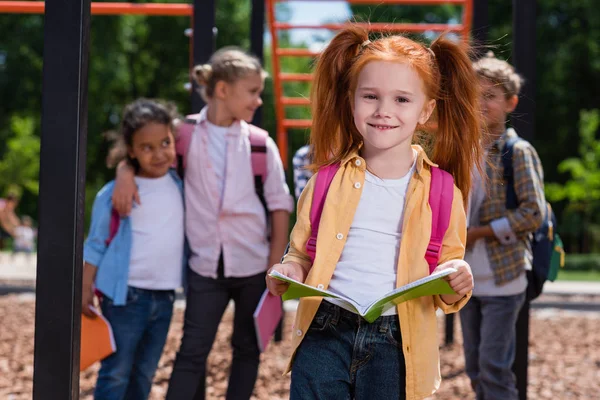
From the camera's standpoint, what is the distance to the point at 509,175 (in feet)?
11.5

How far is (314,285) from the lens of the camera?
2307mm

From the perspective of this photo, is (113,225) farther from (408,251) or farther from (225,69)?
(408,251)

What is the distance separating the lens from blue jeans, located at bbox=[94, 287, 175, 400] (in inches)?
136

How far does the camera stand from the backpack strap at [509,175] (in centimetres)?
349

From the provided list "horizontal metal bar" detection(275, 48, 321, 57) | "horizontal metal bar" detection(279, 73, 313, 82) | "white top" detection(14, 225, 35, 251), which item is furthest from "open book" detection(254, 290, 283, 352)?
"white top" detection(14, 225, 35, 251)

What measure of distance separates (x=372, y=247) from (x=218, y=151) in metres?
1.40

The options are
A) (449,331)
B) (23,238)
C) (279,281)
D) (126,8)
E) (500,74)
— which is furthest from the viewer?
(23,238)

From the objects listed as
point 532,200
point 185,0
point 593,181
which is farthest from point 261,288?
point 185,0

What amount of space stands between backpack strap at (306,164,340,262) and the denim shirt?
50.6 inches

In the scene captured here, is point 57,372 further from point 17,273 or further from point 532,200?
point 17,273

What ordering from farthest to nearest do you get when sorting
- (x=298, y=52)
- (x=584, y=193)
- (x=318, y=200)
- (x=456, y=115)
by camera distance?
(x=584, y=193) < (x=298, y=52) < (x=456, y=115) < (x=318, y=200)

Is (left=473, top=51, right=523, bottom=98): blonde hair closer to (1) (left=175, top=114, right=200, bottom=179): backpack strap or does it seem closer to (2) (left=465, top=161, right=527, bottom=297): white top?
(2) (left=465, top=161, right=527, bottom=297): white top

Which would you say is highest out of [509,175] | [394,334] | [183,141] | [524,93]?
[524,93]

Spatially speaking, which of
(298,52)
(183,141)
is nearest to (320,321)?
(183,141)
